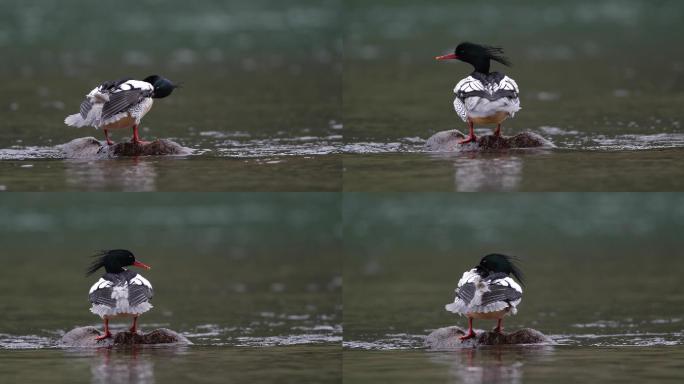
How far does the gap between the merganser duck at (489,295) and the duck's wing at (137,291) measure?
2782 mm

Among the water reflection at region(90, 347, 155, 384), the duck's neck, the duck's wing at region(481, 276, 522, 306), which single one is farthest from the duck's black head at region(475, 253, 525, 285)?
the water reflection at region(90, 347, 155, 384)

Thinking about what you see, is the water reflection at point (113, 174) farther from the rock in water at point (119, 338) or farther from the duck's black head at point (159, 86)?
the rock in water at point (119, 338)

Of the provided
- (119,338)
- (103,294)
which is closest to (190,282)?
(119,338)

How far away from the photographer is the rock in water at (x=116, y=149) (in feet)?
47.7

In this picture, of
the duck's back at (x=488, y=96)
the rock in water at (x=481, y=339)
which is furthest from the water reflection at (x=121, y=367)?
the duck's back at (x=488, y=96)

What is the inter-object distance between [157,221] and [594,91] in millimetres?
8262

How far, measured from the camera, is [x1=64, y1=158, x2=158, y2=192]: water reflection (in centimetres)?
1319

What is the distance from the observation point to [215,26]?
33062mm

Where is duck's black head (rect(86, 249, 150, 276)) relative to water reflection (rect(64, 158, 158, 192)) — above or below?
below

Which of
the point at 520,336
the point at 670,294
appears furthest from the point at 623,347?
the point at 670,294

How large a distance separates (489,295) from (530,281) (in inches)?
245

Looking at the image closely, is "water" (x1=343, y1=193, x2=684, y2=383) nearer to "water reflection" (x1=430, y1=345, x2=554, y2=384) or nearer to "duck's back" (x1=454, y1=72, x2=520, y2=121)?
"water reflection" (x1=430, y1=345, x2=554, y2=384)

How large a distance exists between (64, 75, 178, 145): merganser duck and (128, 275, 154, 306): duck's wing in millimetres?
1978

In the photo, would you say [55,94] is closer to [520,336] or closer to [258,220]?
[258,220]
